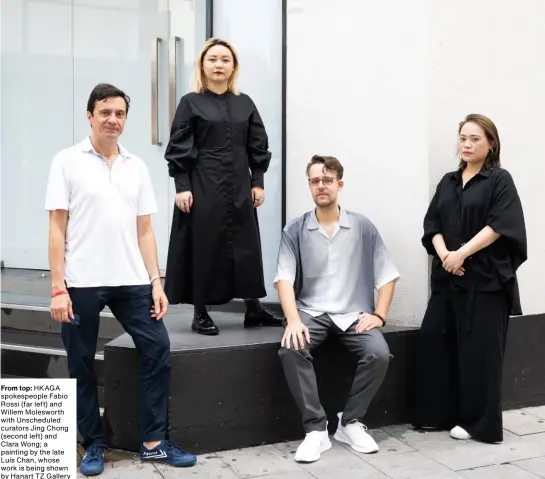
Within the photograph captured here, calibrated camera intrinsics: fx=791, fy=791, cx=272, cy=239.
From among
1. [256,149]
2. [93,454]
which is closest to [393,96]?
[256,149]

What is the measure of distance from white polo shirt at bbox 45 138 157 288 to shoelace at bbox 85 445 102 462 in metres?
0.81

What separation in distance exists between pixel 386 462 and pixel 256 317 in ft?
3.71

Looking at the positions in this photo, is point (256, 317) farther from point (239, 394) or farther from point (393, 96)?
point (393, 96)

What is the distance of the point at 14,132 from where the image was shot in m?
6.85

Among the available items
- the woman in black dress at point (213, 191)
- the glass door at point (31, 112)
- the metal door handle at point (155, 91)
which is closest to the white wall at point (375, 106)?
the woman in black dress at point (213, 191)

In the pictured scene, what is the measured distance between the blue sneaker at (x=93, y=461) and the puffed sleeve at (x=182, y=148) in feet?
4.60

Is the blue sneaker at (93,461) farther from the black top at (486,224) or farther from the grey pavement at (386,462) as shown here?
the black top at (486,224)

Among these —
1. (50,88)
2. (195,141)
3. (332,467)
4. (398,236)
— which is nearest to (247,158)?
(195,141)

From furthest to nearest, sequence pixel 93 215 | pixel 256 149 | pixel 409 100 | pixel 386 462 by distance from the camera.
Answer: pixel 409 100 < pixel 256 149 < pixel 386 462 < pixel 93 215

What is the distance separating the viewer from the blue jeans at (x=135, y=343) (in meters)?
3.55

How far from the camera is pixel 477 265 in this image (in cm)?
415

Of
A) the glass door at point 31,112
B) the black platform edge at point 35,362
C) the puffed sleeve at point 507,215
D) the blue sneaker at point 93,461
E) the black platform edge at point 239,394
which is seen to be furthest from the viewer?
the glass door at point 31,112

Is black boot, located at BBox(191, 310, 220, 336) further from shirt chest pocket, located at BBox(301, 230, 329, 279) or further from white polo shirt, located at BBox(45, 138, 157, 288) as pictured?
white polo shirt, located at BBox(45, 138, 157, 288)

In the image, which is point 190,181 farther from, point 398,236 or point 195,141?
point 398,236
